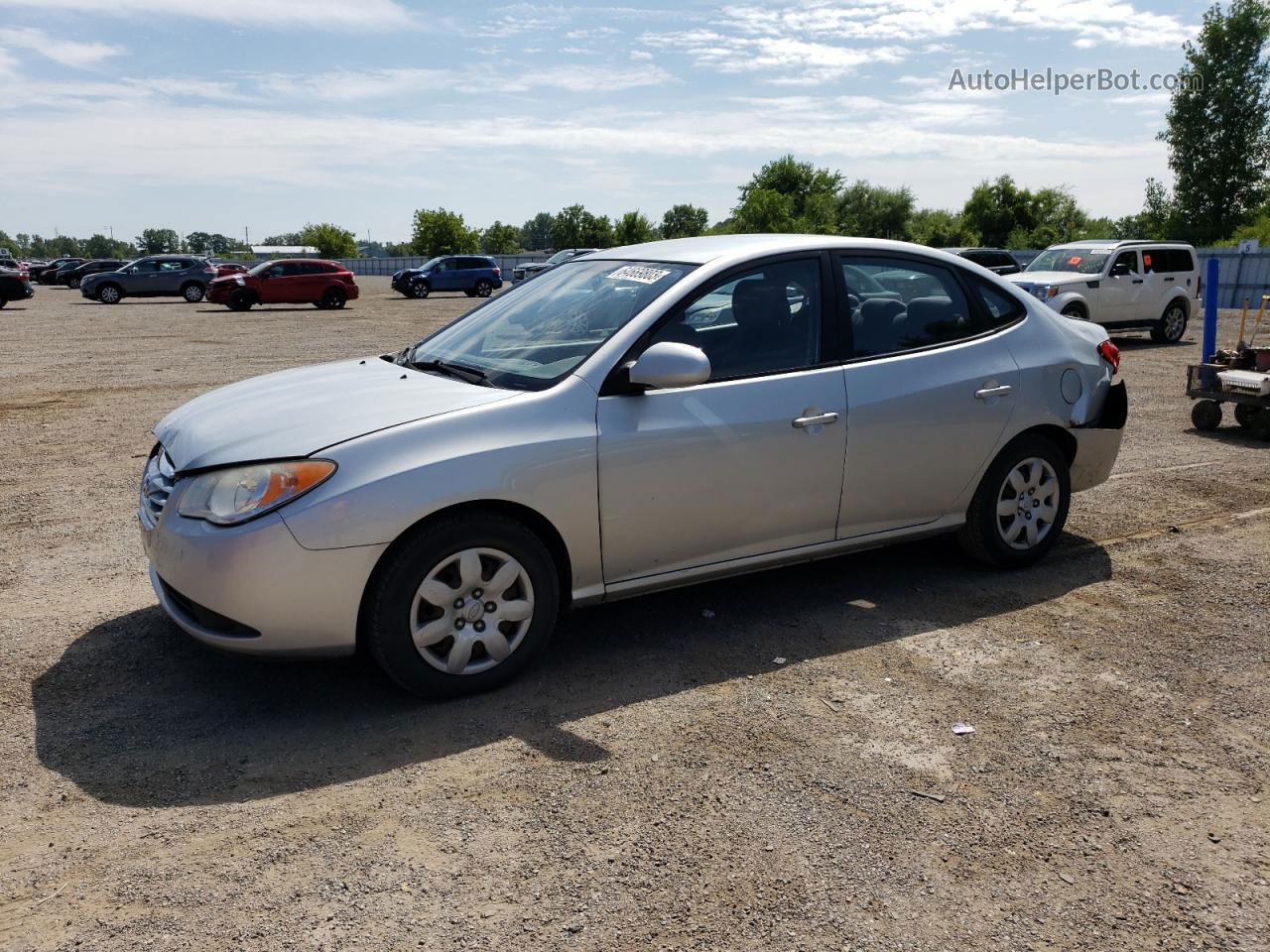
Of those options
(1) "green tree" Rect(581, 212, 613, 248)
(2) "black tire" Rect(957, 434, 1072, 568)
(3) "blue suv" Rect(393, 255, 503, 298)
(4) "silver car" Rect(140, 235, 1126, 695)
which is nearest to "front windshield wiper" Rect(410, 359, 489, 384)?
(4) "silver car" Rect(140, 235, 1126, 695)

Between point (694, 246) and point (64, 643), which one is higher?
point (694, 246)

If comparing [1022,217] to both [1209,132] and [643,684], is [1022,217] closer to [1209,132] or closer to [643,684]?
[1209,132]

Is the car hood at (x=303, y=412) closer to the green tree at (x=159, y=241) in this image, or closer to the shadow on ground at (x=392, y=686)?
the shadow on ground at (x=392, y=686)

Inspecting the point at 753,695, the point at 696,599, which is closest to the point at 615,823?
the point at 753,695

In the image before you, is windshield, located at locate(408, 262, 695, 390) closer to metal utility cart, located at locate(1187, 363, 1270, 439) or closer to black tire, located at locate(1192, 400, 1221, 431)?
metal utility cart, located at locate(1187, 363, 1270, 439)

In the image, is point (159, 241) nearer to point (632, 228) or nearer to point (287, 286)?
point (632, 228)

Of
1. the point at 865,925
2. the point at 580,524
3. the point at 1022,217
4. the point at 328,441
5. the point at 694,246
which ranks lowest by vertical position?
the point at 865,925

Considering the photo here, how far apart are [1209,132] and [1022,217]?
26440 millimetres

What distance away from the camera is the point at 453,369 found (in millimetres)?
4684

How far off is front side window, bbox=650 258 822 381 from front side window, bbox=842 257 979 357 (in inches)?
8.5

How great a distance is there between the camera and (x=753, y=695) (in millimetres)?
4168

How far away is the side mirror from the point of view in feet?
13.5

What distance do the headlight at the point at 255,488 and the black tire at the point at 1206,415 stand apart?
8.98 metres

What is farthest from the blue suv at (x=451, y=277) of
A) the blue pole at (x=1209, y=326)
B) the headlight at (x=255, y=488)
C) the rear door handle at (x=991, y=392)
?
the headlight at (x=255, y=488)
